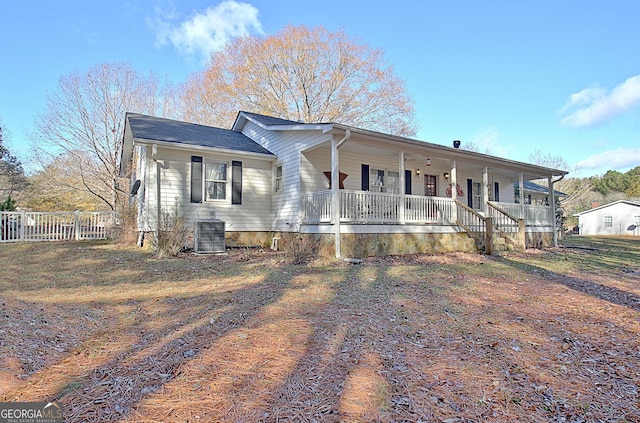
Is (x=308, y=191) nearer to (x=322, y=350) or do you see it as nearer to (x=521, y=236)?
(x=521, y=236)

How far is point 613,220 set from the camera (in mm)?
34062

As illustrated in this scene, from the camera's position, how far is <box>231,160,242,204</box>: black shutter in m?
11.3

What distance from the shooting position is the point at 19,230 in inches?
515

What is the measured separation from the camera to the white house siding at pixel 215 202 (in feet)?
33.7

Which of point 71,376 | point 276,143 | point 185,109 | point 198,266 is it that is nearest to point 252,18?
point 185,109

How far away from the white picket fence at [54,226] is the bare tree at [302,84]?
11546 millimetres

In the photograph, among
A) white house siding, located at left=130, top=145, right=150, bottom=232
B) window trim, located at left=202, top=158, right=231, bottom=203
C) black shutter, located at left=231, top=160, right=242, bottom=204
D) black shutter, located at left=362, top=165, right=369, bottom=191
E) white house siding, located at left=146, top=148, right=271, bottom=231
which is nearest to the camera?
white house siding, located at left=146, top=148, right=271, bottom=231

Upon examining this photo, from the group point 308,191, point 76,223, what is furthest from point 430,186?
point 76,223

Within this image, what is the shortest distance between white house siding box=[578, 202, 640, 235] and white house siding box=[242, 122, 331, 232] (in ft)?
122

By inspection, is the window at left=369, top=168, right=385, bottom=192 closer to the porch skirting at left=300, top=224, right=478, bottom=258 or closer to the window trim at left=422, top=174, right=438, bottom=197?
the window trim at left=422, top=174, right=438, bottom=197

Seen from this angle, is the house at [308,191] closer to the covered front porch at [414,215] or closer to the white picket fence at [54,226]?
the covered front porch at [414,215]

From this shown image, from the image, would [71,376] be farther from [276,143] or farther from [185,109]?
[185,109]

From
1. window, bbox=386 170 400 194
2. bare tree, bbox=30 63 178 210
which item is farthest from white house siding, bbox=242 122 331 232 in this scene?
bare tree, bbox=30 63 178 210

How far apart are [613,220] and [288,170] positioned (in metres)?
38.1
